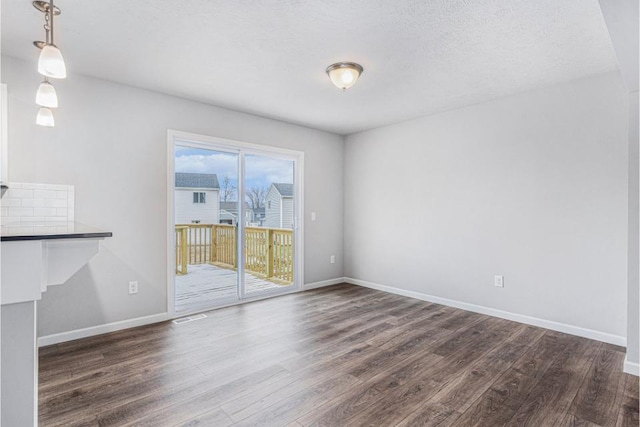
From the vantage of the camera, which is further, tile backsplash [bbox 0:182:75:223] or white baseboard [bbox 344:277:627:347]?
white baseboard [bbox 344:277:627:347]

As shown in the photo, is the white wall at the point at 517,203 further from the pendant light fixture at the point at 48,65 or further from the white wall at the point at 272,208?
the pendant light fixture at the point at 48,65

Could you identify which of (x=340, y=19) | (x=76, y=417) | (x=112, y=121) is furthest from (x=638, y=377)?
(x=112, y=121)

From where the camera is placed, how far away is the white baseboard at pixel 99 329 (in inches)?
113

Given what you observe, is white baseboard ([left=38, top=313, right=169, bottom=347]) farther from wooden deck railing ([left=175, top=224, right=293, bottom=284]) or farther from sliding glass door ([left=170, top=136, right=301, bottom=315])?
wooden deck railing ([left=175, top=224, right=293, bottom=284])

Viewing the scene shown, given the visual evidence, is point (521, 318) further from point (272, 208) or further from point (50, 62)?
point (50, 62)

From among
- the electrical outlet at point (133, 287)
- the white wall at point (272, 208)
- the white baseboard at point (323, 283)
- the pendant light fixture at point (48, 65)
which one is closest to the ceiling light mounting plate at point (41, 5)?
the pendant light fixture at point (48, 65)

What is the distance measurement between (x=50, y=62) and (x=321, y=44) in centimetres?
170

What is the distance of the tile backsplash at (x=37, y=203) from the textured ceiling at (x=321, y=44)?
3.56ft

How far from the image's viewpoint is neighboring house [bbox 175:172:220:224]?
371 cm

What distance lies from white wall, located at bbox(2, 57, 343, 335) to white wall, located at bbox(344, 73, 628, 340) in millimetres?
2754

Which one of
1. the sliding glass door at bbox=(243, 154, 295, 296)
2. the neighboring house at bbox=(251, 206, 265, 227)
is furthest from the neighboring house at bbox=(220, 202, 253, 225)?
the neighboring house at bbox=(251, 206, 265, 227)

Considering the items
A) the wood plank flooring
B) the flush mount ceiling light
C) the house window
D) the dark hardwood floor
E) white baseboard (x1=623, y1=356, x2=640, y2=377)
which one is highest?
the flush mount ceiling light

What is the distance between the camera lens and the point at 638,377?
2314 mm

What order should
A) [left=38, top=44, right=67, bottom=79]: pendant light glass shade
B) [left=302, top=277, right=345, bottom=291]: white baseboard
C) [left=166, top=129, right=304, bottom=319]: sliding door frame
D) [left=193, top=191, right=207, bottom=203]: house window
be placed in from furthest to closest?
[left=302, top=277, right=345, bottom=291]: white baseboard < [left=193, top=191, right=207, bottom=203]: house window < [left=166, top=129, right=304, bottom=319]: sliding door frame < [left=38, top=44, right=67, bottom=79]: pendant light glass shade
